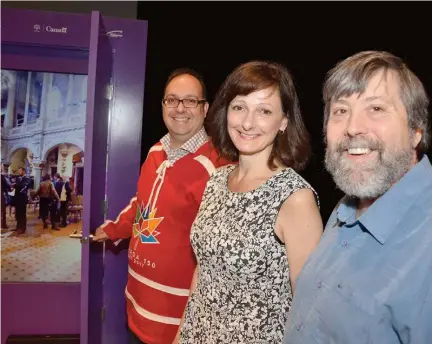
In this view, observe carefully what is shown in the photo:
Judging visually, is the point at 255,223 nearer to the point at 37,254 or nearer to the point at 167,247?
the point at 167,247

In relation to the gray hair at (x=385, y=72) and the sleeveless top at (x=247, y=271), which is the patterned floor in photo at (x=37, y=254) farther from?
the gray hair at (x=385, y=72)

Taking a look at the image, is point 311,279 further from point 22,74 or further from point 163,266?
point 22,74

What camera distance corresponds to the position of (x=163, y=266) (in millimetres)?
1925

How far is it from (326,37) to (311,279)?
2576 mm

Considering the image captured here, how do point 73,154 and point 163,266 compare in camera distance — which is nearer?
point 163,266

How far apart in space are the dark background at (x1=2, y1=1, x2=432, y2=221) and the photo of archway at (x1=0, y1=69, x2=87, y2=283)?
2.38 feet

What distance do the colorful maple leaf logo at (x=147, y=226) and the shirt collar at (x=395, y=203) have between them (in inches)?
46.8

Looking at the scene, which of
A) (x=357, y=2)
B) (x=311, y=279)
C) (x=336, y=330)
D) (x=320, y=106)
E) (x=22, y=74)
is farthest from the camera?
(x=320, y=106)

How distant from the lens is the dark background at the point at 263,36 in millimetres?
3098

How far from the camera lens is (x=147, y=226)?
201 cm

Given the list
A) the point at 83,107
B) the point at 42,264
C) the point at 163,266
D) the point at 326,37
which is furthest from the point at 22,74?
the point at 326,37

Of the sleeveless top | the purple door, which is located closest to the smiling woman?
the sleeveless top

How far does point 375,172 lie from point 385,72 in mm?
245

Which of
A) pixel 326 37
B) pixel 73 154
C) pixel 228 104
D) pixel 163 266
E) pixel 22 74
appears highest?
→ pixel 326 37
